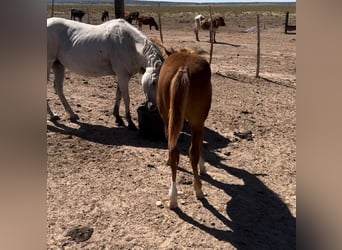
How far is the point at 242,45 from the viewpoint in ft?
58.3

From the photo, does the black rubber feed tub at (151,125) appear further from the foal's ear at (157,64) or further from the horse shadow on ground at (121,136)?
the foal's ear at (157,64)

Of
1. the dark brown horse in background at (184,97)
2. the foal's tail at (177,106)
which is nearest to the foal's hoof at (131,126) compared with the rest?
the dark brown horse in background at (184,97)

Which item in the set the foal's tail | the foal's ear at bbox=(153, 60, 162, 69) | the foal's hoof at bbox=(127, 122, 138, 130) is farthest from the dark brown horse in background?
the foal's hoof at bbox=(127, 122, 138, 130)

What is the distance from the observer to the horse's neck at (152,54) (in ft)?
16.4

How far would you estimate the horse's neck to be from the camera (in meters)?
5.00

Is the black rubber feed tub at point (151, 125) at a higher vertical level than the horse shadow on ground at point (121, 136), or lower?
higher

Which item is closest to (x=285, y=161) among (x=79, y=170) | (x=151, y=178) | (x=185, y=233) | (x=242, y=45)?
(x=151, y=178)

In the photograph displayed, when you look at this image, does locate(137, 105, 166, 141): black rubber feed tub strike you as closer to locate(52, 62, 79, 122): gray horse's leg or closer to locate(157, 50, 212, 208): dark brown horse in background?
locate(52, 62, 79, 122): gray horse's leg

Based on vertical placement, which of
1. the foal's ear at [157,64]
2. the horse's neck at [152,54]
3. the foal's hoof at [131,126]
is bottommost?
the foal's hoof at [131,126]

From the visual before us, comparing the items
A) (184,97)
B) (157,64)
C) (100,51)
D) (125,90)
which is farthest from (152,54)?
(184,97)

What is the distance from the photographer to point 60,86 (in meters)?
6.12

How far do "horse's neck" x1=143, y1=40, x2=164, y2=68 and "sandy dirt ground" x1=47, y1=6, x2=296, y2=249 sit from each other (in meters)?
1.05

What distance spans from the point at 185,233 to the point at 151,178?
1110 mm
